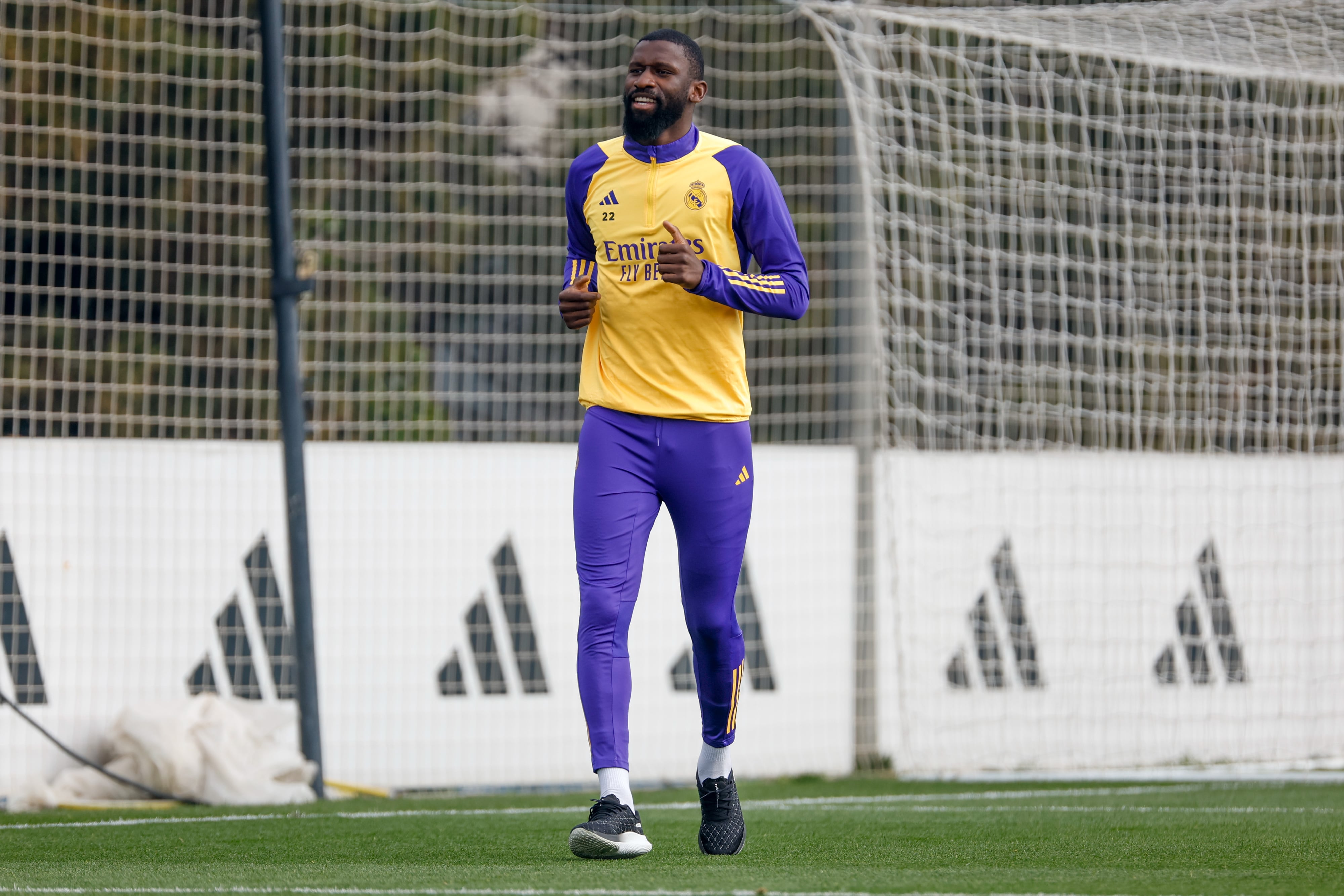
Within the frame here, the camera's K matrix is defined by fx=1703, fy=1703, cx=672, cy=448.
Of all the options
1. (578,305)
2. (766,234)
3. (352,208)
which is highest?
(352,208)

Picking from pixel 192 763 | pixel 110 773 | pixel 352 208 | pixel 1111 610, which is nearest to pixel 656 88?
pixel 192 763

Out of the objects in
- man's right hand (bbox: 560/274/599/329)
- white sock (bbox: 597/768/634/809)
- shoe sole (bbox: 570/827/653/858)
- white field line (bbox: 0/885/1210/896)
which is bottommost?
shoe sole (bbox: 570/827/653/858)

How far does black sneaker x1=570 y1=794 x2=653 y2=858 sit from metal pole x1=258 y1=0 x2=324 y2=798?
3.14 meters

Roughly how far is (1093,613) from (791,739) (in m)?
1.64

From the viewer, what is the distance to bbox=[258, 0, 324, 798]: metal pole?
6.88 meters

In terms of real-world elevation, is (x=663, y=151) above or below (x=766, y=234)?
above

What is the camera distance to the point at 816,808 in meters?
6.13

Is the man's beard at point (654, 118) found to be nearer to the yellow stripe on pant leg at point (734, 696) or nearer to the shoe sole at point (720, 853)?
the yellow stripe on pant leg at point (734, 696)

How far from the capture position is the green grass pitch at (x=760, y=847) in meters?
3.58

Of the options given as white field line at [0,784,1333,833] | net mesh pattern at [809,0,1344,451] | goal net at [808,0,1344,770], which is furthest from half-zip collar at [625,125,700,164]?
net mesh pattern at [809,0,1344,451]

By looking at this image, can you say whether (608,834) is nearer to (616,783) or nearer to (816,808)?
(616,783)

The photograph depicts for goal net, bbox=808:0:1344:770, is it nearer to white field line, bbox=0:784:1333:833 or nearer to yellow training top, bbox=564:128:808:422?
white field line, bbox=0:784:1333:833

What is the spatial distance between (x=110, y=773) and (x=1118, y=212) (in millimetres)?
5553

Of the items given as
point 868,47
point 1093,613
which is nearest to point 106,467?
point 868,47
